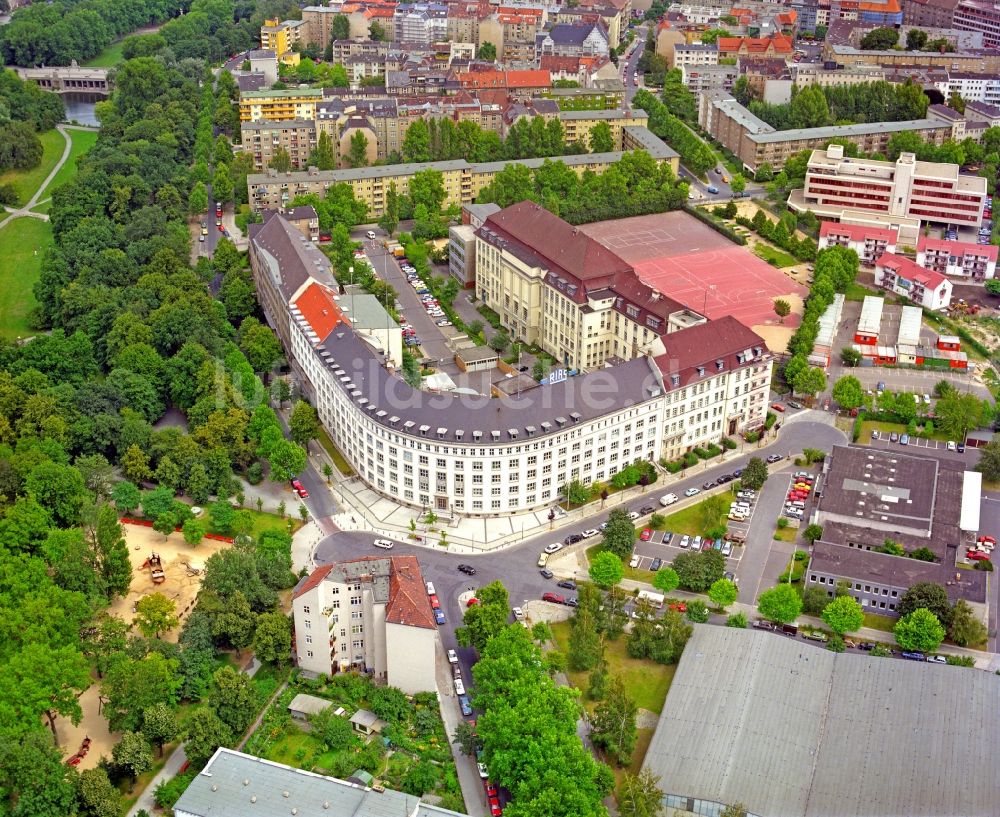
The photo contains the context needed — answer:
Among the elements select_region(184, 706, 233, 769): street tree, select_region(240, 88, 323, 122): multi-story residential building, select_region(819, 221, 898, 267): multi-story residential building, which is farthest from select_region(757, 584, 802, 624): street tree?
select_region(240, 88, 323, 122): multi-story residential building

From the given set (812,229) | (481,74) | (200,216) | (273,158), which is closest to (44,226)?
(200,216)

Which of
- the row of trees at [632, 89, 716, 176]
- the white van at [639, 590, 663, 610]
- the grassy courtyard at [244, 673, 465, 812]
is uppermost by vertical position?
the row of trees at [632, 89, 716, 176]

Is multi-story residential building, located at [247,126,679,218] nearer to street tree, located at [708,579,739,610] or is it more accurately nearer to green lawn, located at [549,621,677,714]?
street tree, located at [708,579,739,610]

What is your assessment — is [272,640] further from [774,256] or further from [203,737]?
[774,256]

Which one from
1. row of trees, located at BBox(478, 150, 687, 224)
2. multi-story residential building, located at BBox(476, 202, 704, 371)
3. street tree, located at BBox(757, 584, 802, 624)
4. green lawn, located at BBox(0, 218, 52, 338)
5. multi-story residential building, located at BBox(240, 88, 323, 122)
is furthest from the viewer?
multi-story residential building, located at BBox(240, 88, 323, 122)

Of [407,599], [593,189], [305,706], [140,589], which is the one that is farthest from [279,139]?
[305,706]

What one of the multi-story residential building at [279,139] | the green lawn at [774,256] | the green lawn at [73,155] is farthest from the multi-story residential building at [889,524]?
the green lawn at [73,155]

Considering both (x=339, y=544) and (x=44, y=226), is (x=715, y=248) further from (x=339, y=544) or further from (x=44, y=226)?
(x=44, y=226)
